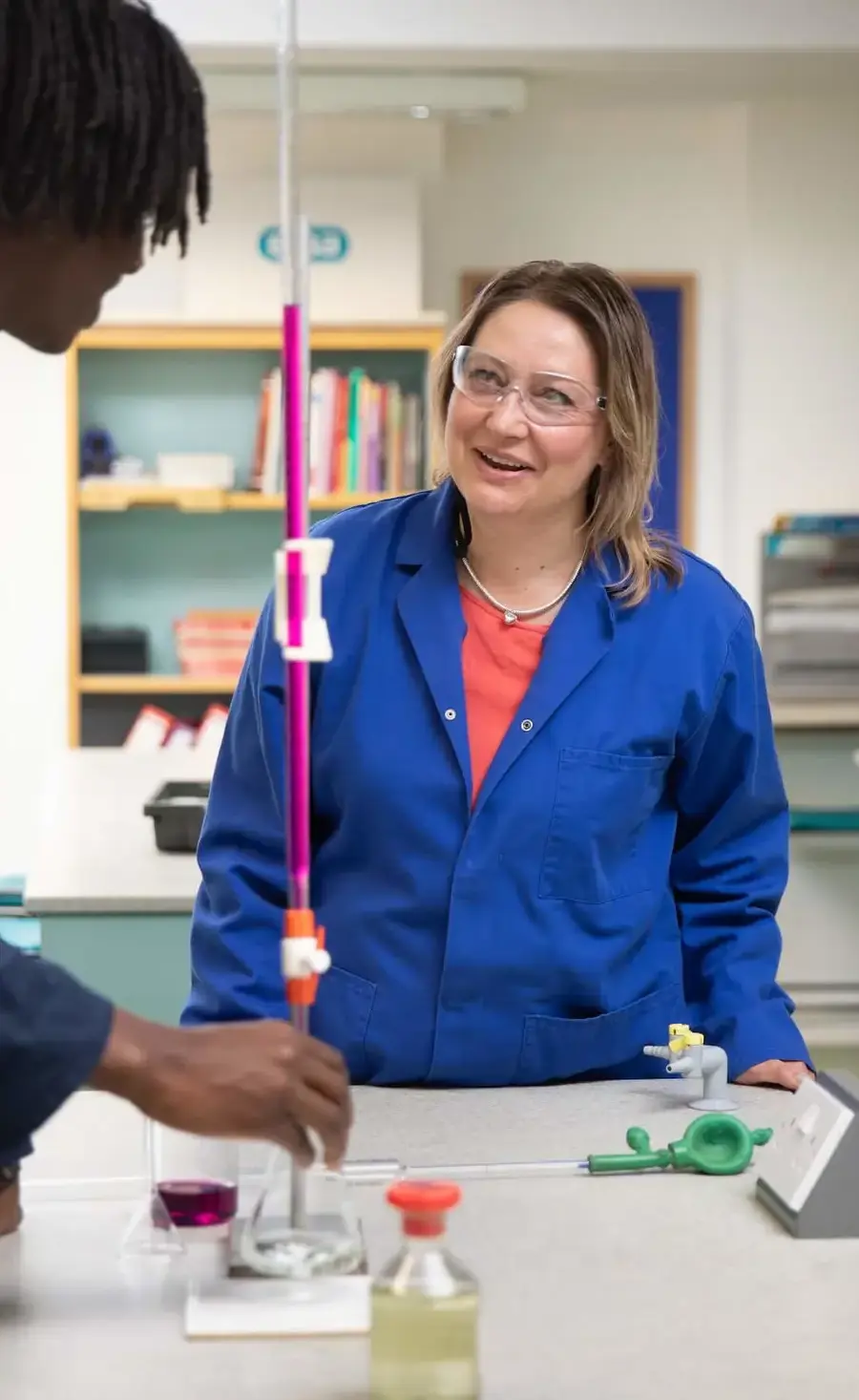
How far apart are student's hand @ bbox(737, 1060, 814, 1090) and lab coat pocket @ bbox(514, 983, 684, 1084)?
10 cm

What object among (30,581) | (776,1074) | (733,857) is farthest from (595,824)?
(30,581)

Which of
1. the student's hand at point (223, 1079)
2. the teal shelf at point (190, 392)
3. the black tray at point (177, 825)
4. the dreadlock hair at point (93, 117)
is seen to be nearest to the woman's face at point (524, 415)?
the dreadlock hair at point (93, 117)

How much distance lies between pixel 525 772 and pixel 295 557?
23.9 inches

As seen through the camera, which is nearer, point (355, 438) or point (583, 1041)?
point (583, 1041)

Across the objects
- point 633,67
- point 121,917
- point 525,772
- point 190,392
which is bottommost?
point 121,917

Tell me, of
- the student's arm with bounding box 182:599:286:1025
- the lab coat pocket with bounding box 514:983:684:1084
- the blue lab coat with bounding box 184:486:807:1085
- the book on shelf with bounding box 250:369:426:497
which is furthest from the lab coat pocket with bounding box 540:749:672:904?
the book on shelf with bounding box 250:369:426:497

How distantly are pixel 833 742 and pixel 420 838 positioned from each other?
2.90m

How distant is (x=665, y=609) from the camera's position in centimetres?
167

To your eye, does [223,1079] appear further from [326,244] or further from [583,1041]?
[326,244]

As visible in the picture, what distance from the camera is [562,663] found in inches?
63.6

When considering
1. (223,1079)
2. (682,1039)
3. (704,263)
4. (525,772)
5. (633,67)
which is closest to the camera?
(223,1079)

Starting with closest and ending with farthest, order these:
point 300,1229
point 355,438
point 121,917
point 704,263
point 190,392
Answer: point 300,1229
point 121,917
point 355,438
point 190,392
point 704,263

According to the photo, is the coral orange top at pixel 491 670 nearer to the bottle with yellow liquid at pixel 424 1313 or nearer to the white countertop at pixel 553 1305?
the white countertop at pixel 553 1305

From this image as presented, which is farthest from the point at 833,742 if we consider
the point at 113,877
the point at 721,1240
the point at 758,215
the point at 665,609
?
the point at 721,1240
